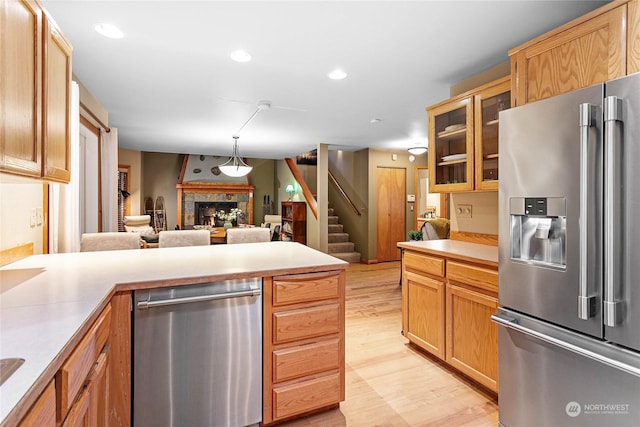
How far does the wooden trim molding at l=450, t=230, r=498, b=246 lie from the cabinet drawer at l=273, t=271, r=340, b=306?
1584mm

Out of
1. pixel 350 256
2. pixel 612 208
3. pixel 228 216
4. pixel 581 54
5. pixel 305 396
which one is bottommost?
pixel 305 396

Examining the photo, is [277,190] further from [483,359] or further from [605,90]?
[605,90]

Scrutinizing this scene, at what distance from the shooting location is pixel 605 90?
1312 millimetres

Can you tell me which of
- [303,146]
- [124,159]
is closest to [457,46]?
[303,146]

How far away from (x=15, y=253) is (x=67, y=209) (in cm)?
66

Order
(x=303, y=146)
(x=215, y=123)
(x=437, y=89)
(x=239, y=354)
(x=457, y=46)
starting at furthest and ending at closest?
(x=303, y=146) < (x=215, y=123) < (x=437, y=89) < (x=457, y=46) < (x=239, y=354)

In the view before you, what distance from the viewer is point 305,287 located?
1830 mm

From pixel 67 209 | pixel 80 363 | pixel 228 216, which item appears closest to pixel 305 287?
pixel 80 363

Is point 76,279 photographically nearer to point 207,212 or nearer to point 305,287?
point 305,287

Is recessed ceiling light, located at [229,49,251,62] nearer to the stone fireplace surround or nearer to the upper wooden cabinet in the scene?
the upper wooden cabinet

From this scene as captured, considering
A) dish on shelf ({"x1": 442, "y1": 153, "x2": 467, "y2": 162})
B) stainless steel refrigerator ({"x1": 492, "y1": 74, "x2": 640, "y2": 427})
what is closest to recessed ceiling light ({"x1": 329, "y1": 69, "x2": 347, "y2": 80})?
dish on shelf ({"x1": 442, "y1": 153, "x2": 467, "y2": 162})

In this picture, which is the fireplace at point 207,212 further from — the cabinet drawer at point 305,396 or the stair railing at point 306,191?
the cabinet drawer at point 305,396

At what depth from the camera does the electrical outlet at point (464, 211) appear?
2.98 metres

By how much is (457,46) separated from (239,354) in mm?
2490
